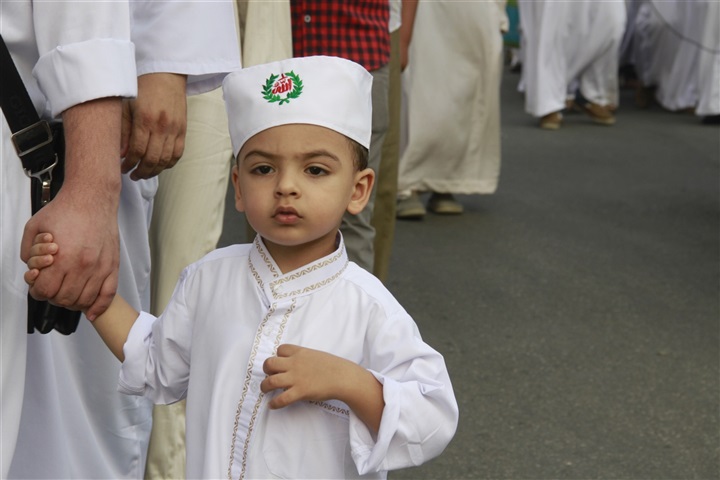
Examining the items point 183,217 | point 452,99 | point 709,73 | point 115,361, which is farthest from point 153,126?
point 709,73

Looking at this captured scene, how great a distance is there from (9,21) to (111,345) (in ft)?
1.94

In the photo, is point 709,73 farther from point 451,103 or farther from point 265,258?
point 265,258

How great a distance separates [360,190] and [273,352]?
325 millimetres

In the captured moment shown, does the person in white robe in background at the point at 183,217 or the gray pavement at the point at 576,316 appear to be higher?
the person in white robe in background at the point at 183,217

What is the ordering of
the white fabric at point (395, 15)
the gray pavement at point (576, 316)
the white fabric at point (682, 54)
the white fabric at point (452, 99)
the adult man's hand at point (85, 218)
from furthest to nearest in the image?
the white fabric at point (682, 54)
the white fabric at point (452, 99)
the white fabric at point (395, 15)
the gray pavement at point (576, 316)
the adult man's hand at point (85, 218)

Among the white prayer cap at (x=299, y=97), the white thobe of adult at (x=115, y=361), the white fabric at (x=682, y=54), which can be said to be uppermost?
the white prayer cap at (x=299, y=97)

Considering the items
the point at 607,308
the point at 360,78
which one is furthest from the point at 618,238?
the point at 360,78

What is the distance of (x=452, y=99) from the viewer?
7.64 m

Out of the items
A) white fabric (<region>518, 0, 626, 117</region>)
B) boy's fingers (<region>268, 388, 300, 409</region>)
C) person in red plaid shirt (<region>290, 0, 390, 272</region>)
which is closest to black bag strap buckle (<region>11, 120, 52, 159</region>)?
boy's fingers (<region>268, 388, 300, 409</region>)

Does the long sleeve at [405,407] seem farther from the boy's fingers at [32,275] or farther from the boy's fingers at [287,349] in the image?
the boy's fingers at [32,275]

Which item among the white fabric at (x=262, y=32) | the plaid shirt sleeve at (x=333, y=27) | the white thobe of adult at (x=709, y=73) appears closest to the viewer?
the white fabric at (x=262, y=32)

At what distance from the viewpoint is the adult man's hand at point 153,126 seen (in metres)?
2.52

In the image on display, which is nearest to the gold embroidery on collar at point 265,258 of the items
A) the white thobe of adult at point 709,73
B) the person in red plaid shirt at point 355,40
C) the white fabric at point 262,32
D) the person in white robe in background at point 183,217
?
the person in white robe in background at point 183,217

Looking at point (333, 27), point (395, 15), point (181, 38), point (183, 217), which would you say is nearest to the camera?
point (181, 38)
